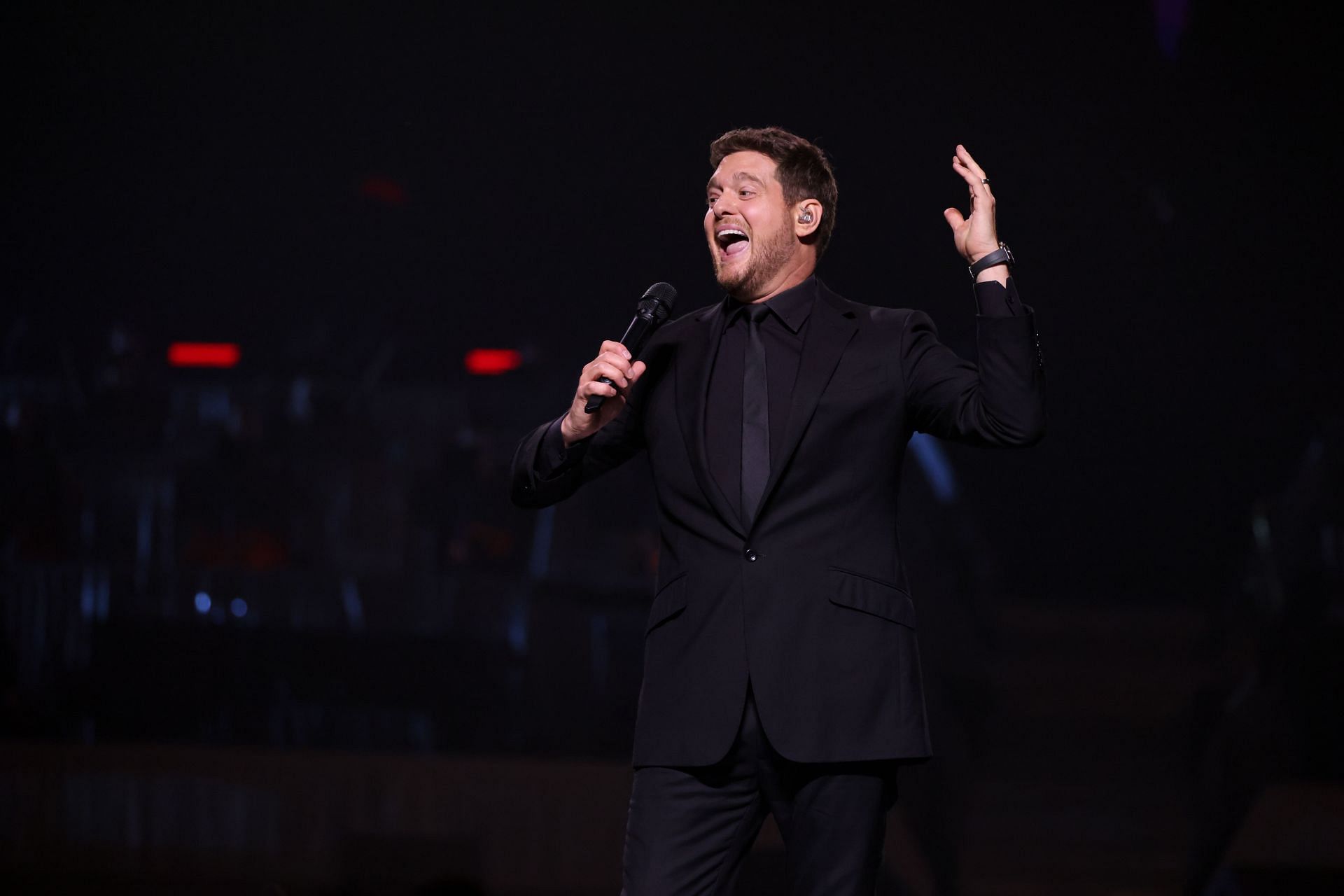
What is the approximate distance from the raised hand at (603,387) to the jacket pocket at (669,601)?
206mm

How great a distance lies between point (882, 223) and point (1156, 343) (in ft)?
2.50

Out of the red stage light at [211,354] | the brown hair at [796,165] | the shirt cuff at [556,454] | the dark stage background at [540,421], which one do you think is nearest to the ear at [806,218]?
the brown hair at [796,165]

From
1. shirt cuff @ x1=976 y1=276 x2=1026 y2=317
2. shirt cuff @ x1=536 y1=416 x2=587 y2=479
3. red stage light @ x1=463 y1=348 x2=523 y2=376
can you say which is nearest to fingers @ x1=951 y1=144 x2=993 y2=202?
shirt cuff @ x1=976 y1=276 x2=1026 y2=317

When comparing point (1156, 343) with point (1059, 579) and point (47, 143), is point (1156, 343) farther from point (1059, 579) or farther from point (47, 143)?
point (47, 143)

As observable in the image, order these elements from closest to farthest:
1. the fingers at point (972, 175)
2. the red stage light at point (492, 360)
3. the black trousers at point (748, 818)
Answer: the black trousers at point (748, 818) < the fingers at point (972, 175) < the red stage light at point (492, 360)

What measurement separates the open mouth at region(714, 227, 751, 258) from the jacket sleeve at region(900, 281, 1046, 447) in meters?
0.27

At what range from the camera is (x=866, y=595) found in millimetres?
1447

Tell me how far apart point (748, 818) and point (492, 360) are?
2.31 meters

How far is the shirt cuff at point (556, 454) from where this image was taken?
1.61m

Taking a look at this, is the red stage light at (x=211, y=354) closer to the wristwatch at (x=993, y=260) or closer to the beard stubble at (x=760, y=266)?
the beard stubble at (x=760, y=266)

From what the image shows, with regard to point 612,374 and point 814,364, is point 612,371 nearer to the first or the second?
point 612,374

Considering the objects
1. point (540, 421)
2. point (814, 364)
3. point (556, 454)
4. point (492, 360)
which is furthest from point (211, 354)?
point (814, 364)

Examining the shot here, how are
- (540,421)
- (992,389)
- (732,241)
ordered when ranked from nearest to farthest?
(992,389) → (732,241) → (540,421)

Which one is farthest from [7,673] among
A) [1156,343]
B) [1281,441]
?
[1281,441]
